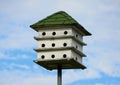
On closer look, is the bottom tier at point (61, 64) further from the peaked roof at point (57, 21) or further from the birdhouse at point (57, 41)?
the peaked roof at point (57, 21)

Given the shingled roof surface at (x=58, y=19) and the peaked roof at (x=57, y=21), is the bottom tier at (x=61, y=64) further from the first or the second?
the shingled roof surface at (x=58, y=19)

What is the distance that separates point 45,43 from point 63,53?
109cm

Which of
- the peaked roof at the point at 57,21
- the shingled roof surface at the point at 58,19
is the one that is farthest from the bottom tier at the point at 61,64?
the shingled roof surface at the point at 58,19

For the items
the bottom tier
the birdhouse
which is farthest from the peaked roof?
the bottom tier

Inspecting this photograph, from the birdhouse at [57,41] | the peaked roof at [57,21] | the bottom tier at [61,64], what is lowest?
the bottom tier at [61,64]

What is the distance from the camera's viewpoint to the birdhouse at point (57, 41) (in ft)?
136

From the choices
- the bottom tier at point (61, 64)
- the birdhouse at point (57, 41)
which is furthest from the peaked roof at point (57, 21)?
the bottom tier at point (61, 64)

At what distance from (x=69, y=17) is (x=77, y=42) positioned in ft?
4.42

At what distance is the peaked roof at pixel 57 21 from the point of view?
41500 millimetres

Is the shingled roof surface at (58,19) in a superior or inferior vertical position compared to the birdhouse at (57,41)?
superior

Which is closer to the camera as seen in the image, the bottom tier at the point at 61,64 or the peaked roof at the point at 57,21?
the bottom tier at the point at 61,64

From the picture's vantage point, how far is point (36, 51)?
41.7 meters

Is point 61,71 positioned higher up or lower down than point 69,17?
lower down

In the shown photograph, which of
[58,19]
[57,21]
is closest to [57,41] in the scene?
[57,21]
